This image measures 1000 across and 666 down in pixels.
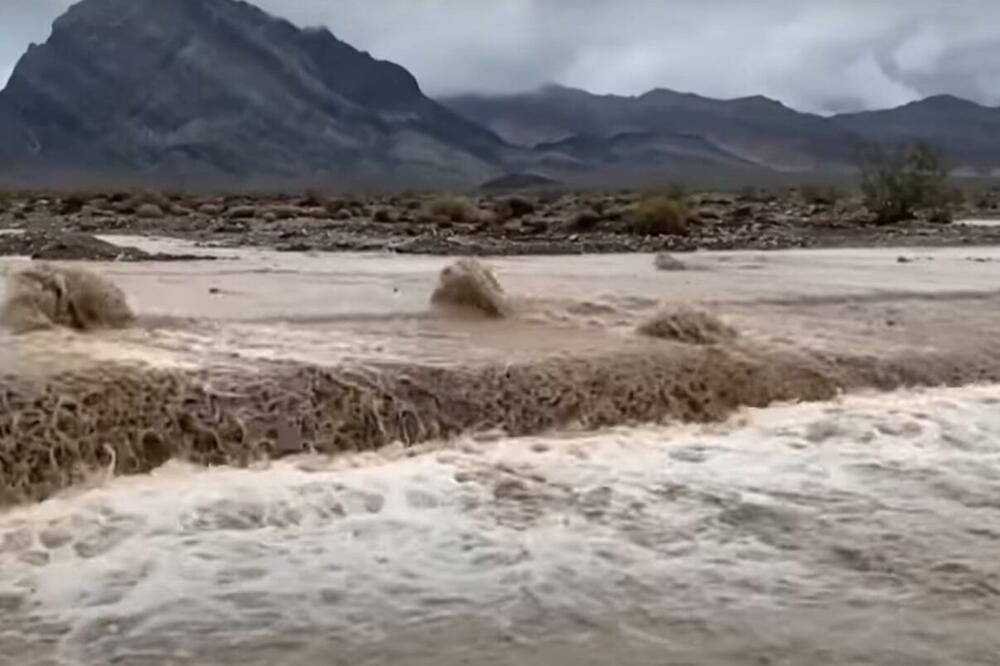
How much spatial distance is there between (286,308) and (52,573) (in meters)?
6.02

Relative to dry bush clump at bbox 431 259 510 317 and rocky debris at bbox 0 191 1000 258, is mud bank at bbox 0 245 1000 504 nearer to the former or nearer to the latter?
dry bush clump at bbox 431 259 510 317

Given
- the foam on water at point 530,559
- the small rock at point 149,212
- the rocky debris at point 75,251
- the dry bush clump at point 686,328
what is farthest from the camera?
the small rock at point 149,212

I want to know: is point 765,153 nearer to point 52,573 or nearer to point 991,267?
point 991,267

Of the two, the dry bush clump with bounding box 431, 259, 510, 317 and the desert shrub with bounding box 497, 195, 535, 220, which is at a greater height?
the desert shrub with bounding box 497, 195, 535, 220

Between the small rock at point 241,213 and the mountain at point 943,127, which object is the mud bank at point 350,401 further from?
the mountain at point 943,127

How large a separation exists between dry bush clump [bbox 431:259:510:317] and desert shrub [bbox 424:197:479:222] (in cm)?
1800

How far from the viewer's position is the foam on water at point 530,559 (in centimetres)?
578

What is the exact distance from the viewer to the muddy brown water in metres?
5.90

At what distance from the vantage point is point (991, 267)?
18.9 metres

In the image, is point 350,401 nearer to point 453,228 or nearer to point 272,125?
point 453,228

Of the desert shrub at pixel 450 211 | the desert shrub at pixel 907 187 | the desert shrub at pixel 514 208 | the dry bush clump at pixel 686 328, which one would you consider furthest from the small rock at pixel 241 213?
the dry bush clump at pixel 686 328

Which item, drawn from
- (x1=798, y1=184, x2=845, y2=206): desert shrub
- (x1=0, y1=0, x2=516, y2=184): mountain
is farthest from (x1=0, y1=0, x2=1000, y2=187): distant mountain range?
(x1=798, y1=184, x2=845, y2=206): desert shrub

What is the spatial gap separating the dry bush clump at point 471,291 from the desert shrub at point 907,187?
21.0 meters

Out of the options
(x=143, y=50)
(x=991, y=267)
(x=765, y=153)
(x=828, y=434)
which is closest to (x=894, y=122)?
(x=765, y=153)
